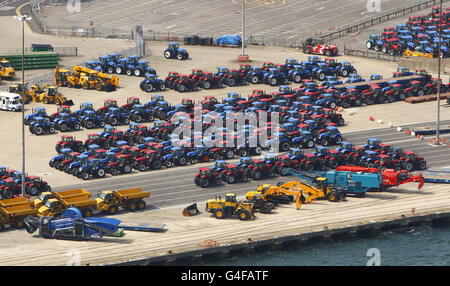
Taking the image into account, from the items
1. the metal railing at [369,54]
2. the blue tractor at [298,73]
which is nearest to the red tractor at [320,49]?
the metal railing at [369,54]

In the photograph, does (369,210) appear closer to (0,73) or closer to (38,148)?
(38,148)

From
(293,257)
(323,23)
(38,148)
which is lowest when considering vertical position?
(293,257)

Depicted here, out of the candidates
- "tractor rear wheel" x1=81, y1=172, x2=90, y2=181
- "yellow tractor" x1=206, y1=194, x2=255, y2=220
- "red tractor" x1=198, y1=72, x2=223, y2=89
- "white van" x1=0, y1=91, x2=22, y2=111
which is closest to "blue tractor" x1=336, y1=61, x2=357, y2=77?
"red tractor" x1=198, y1=72, x2=223, y2=89

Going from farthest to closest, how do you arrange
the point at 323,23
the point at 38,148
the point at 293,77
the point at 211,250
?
the point at 323,23 < the point at 293,77 < the point at 38,148 < the point at 211,250

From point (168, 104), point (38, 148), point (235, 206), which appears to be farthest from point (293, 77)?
point (235, 206)

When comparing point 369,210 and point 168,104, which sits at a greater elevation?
point 168,104
